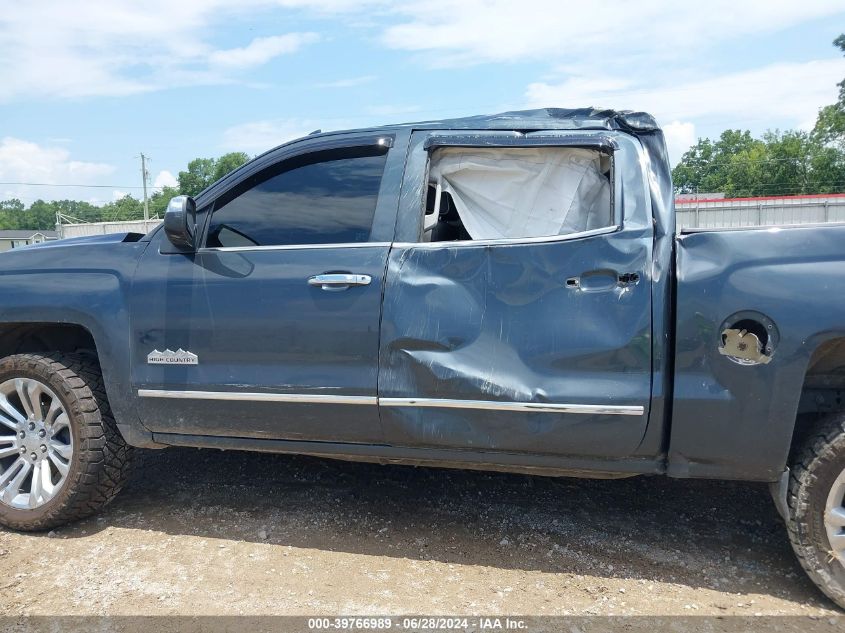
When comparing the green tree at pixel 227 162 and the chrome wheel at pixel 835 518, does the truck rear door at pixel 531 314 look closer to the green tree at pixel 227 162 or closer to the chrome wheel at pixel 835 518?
the chrome wheel at pixel 835 518

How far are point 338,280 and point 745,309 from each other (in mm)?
1708

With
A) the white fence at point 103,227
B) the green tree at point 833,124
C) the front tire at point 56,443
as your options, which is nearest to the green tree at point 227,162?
the white fence at point 103,227

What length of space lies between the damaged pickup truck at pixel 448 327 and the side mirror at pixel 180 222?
1 cm

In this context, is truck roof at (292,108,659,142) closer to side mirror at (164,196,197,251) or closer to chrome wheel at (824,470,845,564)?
side mirror at (164,196,197,251)

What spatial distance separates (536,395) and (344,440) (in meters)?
0.94

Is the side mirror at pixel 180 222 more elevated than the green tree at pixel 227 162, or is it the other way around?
the green tree at pixel 227 162

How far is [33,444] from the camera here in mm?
3582

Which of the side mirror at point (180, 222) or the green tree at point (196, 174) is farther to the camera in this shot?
the green tree at point (196, 174)

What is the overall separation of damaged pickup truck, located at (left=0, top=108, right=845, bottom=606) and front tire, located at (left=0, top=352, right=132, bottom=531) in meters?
0.01

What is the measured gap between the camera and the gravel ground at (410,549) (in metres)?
2.94

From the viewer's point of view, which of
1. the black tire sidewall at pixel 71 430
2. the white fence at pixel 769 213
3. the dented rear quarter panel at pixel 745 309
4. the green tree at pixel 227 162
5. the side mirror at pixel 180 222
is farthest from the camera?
the green tree at pixel 227 162

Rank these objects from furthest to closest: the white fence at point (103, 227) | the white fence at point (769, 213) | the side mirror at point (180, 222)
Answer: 1. the white fence at point (103, 227)
2. the white fence at point (769, 213)
3. the side mirror at point (180, 222)

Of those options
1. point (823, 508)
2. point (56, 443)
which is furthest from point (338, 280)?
point (823, 508)

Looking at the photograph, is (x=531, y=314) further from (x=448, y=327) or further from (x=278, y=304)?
(x=278, y=304)
